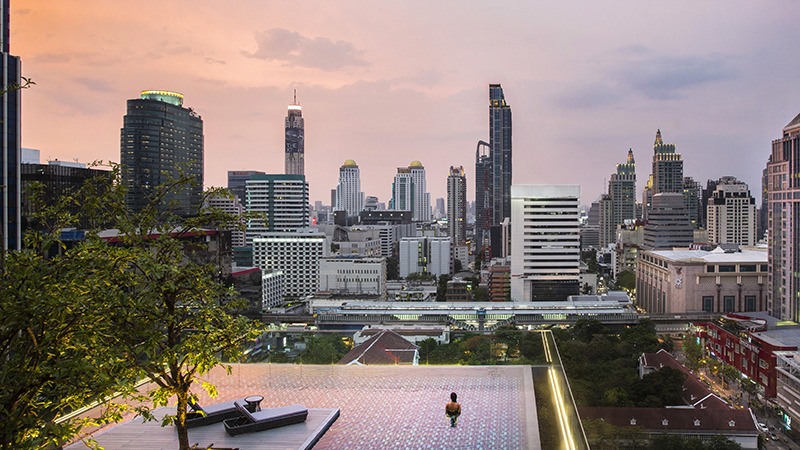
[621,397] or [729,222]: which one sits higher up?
[729,222]

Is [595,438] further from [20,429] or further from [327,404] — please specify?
[20,429]

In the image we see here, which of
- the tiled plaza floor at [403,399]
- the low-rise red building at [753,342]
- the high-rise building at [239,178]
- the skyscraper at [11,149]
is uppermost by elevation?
the high-rise building at [239,178]

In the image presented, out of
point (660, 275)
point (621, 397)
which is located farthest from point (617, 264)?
point (621, 397)

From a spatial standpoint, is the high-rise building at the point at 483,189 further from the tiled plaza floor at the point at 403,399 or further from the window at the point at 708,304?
the tiled plaza floor at the point at 403,399

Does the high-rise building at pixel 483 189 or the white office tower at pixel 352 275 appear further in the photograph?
the high-rise building at pixel 483 189

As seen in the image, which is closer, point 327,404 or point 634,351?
point 327,404

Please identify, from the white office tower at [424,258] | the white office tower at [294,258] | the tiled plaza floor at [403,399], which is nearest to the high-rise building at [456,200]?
the white office tower at [424,258]

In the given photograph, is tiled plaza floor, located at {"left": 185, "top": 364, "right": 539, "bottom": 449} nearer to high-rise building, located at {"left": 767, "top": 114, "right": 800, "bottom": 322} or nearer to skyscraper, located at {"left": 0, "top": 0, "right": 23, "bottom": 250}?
skyscraper, located at {"left": 0, "top": 0, "right": 23, "bottom": 250}
